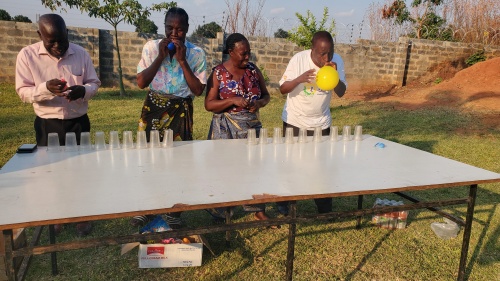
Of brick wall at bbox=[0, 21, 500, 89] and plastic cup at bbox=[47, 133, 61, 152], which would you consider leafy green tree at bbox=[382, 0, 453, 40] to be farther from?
plastic cup at bbox=[47, 133, 61, 152]

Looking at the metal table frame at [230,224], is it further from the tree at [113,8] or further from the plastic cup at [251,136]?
the tree at [113,8]

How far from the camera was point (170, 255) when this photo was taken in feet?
8.76

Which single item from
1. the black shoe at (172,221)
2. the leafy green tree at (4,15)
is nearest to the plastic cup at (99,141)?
the black shoe at (172,221)

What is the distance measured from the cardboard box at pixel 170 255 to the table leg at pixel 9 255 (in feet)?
3.21

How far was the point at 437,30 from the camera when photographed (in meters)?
15.9

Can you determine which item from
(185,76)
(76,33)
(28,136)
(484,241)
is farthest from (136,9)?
(484,241)

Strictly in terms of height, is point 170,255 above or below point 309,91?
below

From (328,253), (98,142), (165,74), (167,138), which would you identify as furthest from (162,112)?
(328,253)

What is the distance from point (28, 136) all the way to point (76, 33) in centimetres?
541

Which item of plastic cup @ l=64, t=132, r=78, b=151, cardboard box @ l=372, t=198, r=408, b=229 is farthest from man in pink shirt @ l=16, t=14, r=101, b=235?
cardboard box @ l=372, t=198, r=408, b=229

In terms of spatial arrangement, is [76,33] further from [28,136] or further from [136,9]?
[28,136]

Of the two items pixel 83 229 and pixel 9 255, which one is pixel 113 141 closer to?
pixel 9 255

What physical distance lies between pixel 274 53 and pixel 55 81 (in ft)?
33.6

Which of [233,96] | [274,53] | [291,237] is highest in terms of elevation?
[274,53]
